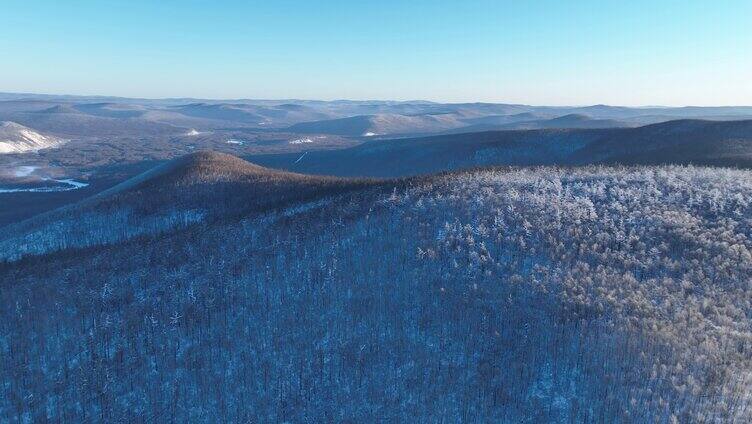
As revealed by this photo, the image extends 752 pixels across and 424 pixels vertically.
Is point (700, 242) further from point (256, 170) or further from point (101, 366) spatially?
point (256, 170)

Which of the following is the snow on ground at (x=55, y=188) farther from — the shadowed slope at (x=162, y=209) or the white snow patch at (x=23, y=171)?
the shadowed slope at (x=162, y=209)

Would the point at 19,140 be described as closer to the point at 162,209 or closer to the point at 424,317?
the point at 162,209

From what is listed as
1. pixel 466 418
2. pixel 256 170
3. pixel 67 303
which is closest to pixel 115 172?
pixel 256 170

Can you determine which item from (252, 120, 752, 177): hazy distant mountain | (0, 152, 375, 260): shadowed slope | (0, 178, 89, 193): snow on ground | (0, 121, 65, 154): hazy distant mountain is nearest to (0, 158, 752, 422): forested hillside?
(0, 152, 375, 260): shadowed slope

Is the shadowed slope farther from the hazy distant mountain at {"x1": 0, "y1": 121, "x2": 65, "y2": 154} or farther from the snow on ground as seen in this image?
the hazy distant mountain at {"x1": 0, "y1": 121, "x2": 65, "y2": 154}

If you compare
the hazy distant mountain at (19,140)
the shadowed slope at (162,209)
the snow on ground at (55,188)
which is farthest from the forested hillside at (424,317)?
the hazy distant mountain at (19,140)
